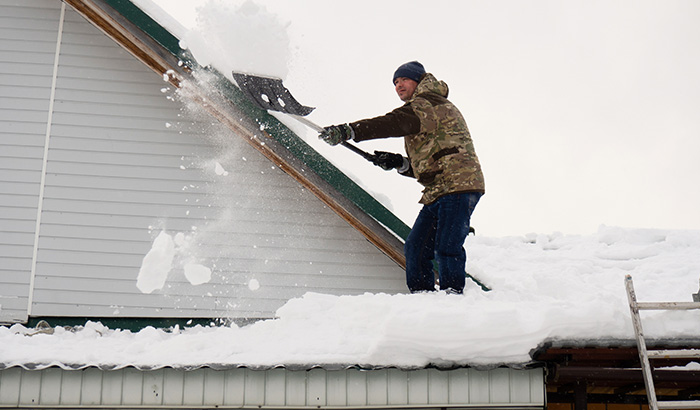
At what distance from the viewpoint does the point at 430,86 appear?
4379mm

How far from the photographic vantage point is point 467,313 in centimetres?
361

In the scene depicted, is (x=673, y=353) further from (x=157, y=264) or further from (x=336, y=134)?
(x=157, y=264)

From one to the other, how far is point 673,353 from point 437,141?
201cm

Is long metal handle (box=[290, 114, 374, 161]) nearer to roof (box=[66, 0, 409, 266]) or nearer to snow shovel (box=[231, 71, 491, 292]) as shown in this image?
snow shovel (box=[231, 71, 491, 292])

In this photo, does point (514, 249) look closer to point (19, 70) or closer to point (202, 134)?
point (202, 134)

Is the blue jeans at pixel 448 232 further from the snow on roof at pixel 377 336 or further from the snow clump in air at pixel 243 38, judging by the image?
the snow clump in air at pixel 243 38

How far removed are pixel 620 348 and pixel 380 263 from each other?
103 inches

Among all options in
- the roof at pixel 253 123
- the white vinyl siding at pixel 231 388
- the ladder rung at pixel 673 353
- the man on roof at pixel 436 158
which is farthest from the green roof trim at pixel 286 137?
the ladder rung at pixel 673 353

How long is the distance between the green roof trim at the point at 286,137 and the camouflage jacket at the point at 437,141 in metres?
0.93

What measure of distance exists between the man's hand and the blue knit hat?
0.76 metres

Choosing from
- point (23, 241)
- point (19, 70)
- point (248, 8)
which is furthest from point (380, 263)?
point (19, 70)

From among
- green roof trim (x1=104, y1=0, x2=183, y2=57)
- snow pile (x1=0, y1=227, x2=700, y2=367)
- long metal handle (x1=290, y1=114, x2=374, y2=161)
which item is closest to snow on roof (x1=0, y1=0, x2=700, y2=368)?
snow pile (x1=0, y1=227, x2=700, y2=367)

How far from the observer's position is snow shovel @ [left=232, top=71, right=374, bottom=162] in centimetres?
481

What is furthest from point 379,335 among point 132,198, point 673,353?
point 132,198
